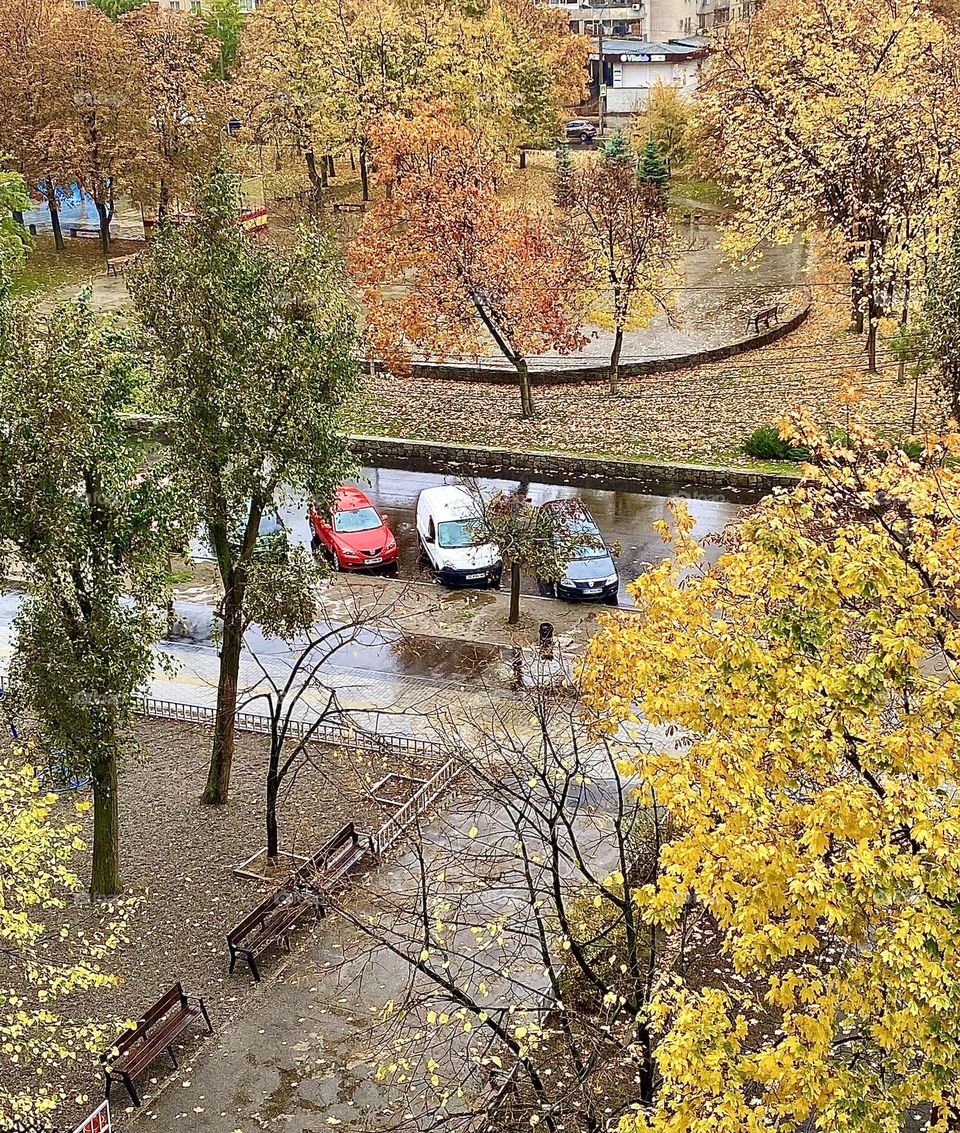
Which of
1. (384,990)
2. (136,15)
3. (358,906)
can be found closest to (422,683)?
(358,906)

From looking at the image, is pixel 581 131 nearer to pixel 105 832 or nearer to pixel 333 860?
pixel 333 860

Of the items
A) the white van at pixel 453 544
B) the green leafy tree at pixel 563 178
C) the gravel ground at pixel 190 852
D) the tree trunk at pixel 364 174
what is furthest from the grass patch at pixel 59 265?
the gravel ground at pixel 190 852

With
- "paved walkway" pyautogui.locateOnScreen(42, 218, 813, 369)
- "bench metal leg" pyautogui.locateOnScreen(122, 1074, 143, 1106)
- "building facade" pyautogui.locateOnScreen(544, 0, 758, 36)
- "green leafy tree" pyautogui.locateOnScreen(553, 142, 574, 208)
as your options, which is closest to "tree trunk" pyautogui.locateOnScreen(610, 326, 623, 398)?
"paved walkway" pyautogui.locateOnScreen(42, 218, 813, 369)

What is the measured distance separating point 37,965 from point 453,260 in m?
21.5

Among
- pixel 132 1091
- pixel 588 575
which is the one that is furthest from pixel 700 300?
pixel 132 1091

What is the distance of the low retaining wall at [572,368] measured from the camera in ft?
116

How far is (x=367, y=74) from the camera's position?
48469mm

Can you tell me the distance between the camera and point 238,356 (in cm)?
1543

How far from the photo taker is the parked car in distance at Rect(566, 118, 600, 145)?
2594 inches

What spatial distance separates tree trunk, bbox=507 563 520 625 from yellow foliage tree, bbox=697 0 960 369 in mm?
13210

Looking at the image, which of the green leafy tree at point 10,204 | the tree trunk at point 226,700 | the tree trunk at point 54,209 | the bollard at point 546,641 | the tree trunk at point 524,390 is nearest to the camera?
the tree trunk at point 226,700

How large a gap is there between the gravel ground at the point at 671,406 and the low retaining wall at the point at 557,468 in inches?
21.4

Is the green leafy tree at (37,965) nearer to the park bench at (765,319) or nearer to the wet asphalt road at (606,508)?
the wet asphalt road at (606,508)

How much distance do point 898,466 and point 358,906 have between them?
8571mm
